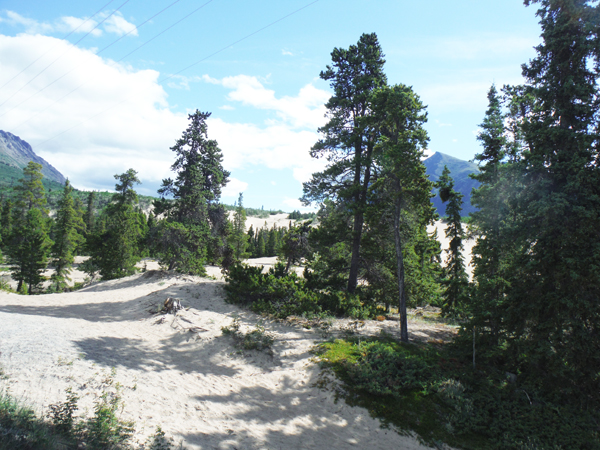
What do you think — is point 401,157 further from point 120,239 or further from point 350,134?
point 120,239

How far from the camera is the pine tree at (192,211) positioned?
857 inches

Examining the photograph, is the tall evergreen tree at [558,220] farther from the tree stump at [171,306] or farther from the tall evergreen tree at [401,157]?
the tree stump at [171,306]

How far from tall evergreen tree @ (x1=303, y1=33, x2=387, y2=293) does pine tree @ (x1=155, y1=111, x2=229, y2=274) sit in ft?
30.3

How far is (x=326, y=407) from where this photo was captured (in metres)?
8.72

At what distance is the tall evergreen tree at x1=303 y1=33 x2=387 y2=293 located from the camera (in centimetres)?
1766

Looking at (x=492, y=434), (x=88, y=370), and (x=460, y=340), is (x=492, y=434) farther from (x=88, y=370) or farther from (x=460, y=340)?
(x=88, y=370)

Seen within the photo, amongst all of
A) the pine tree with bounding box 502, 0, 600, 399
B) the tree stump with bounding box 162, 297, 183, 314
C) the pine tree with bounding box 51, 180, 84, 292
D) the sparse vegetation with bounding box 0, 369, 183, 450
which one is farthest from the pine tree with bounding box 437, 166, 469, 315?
the pine tree with bounding box 51, 180, 84, 292

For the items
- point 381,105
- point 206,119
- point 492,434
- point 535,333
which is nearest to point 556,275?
point 535,333

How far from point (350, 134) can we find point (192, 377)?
1497 centimetres

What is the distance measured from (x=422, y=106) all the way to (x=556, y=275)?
8.72 metres

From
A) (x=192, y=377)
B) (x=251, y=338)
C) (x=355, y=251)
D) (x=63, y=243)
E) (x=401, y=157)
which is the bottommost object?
(x=192, y=377)

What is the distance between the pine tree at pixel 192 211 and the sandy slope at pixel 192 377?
25.8ft

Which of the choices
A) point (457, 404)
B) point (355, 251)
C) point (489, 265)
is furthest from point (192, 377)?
point (489, 265)

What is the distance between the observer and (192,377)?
9.23m
